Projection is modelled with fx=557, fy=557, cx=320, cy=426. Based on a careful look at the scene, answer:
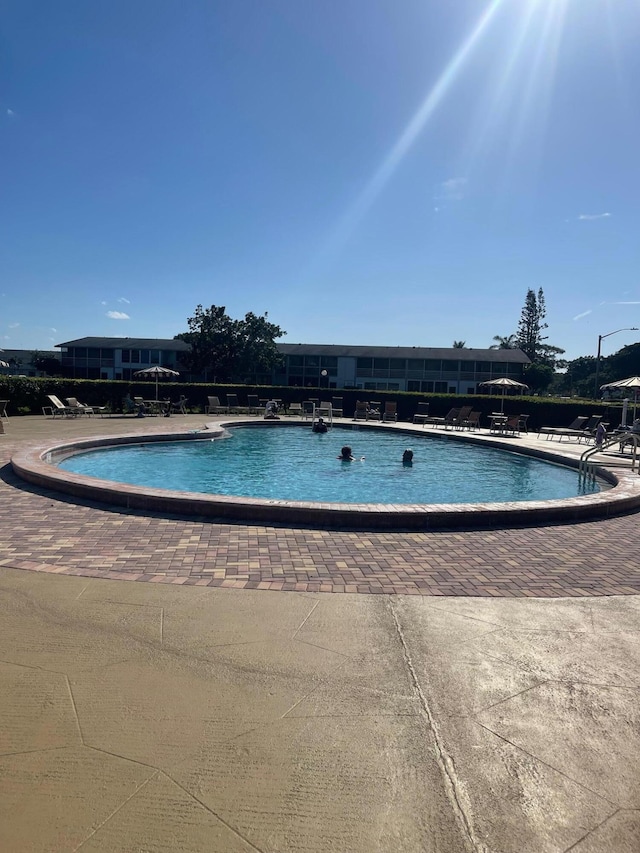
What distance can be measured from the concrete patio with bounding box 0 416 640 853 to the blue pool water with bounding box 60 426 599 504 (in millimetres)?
5857

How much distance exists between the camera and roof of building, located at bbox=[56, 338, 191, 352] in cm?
6281

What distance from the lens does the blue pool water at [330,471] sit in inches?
441

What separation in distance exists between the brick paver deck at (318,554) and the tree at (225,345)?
46.3 meters

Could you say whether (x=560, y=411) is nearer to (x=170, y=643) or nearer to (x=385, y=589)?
(x=385, y=589)

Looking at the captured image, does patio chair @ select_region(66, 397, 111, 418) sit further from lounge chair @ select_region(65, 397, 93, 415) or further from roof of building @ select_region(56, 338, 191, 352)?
roof of building @ select_region(56, 338, 191, 352)

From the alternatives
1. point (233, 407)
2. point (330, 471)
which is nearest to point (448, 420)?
point (233, 407)

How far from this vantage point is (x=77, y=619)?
3803 millimetres

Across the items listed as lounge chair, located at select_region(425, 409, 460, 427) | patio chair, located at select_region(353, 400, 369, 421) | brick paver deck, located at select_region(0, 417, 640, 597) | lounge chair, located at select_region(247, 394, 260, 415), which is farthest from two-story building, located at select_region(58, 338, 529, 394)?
brick paver deck, located at select_region(0, 417, 640, 597)

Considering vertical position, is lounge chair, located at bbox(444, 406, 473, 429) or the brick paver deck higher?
lounge chair, located at bbox(444, 406, 473, 429)

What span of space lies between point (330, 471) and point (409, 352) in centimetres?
4942

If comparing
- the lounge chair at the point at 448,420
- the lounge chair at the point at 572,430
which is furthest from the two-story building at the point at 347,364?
the lounge chair at the point at 572,430

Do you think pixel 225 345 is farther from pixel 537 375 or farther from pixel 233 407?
pixel 537 375

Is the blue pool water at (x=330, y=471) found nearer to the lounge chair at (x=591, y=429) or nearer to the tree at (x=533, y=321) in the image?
the lounge chair at (x=591, y=429)

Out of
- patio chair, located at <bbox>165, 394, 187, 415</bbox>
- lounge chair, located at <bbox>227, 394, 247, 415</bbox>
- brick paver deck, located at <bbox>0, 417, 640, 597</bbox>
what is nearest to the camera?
brick paver deck, located at <bbox>0, 417, 640, 597</bbox>
